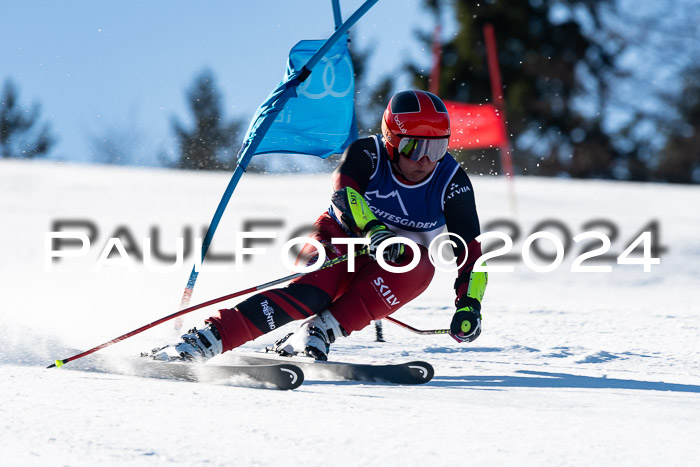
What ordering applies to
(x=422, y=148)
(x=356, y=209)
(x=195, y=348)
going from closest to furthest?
(x=195, y=348) < (x=356, y=209) < (x=422, y=148)

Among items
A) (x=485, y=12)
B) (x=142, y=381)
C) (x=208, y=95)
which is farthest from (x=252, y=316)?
(x=208, y=95)

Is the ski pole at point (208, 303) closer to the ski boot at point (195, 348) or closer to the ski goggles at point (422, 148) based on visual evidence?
the ski boot at point (195, 348)

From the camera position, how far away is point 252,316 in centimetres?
333

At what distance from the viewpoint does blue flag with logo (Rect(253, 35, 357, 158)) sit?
4.77 meters

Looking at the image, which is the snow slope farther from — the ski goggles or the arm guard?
the ski goggles

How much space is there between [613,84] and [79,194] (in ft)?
57.5

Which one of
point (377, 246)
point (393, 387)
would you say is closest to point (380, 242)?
point (377, 246)

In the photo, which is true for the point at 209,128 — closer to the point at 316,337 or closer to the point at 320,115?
the point at 320,115

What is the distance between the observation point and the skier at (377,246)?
333 cm

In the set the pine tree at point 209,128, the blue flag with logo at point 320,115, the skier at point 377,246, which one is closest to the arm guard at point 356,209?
the skier at point 377,246

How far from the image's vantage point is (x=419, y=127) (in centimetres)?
357

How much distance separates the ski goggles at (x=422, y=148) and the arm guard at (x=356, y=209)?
281 millimetres

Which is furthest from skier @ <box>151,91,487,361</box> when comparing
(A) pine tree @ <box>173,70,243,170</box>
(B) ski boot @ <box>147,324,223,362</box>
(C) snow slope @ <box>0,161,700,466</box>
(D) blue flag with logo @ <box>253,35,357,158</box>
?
(A) pine tree @ <box>173,70,243,170</box>

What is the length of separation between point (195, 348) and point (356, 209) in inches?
33.1
